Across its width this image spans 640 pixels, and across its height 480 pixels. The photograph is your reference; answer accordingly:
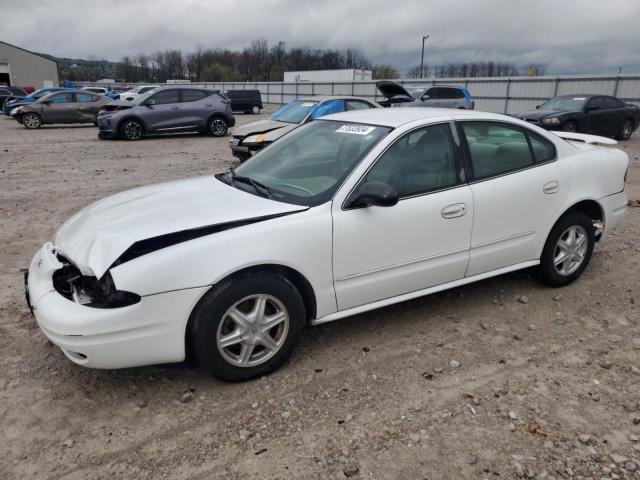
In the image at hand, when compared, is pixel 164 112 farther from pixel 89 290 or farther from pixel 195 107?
pixel 89 290

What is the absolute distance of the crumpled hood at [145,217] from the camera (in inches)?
116

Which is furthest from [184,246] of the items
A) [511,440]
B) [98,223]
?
[511,440]

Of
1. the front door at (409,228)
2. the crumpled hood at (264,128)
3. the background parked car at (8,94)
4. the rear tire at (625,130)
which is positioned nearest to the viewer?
the front door at (409,228)

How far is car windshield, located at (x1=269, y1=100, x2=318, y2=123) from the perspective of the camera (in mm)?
11555

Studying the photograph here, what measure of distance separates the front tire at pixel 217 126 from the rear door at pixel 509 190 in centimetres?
1446

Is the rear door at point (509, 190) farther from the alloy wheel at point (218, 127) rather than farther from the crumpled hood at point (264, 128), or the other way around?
the alloy wheel at point (218, 127)

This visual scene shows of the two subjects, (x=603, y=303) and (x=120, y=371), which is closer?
(x=120, y=371)

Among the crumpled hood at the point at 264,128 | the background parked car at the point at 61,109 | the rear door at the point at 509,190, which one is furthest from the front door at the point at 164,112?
the rear door at the point at 509,190

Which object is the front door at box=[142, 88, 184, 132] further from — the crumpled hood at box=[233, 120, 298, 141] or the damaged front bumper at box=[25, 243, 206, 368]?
the damaged front bumper at box=[25, 243, 206, 368]

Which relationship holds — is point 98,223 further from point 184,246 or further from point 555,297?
point 555,297

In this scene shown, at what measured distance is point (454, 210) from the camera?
12.2ft

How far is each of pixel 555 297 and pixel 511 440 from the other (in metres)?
2.11

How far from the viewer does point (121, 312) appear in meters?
2.74

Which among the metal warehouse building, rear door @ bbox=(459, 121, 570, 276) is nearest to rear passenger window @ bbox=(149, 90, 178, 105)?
rear door @ bbox=(459, 121, 570, 276)
